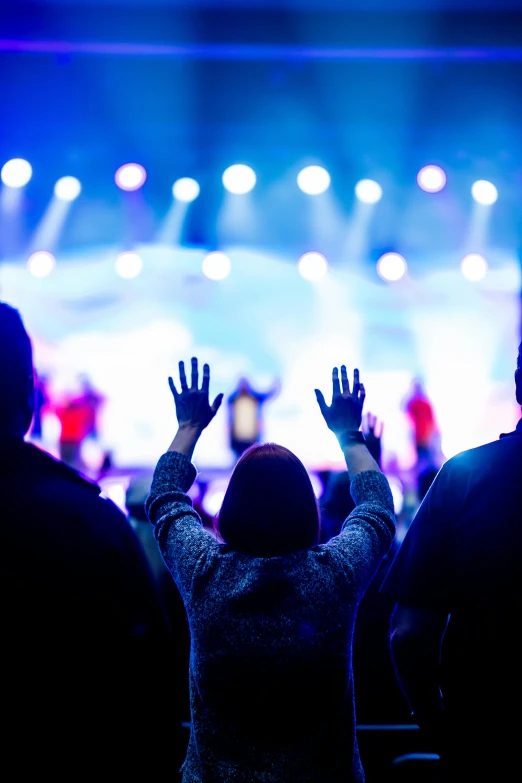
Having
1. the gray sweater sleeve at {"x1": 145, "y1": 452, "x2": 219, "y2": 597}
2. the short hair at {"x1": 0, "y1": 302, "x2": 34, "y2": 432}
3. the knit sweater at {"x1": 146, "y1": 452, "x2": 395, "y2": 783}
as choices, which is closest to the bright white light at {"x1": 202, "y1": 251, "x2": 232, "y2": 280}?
the gray sweater sleeve at {"x1": 145, "y1": 452, "x2": 219, "y2": 597}

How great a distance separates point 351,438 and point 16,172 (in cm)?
439

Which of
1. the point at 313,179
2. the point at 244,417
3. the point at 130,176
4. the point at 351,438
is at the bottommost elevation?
the point at 351,438

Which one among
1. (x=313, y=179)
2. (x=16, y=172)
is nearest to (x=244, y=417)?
(x=313, y=179)

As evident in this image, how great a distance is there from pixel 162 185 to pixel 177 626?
3728 millimetres

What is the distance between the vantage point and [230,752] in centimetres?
90

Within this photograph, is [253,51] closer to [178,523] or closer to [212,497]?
[212,497]

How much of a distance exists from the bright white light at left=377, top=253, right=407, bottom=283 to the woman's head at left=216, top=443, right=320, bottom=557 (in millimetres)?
4529

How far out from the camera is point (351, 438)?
1.24m

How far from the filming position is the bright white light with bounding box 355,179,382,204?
4.80 metres

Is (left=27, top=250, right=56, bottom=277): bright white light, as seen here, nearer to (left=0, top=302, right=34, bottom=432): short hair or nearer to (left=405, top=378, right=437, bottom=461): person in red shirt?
(left=405, top=378, right=437, bottom=461): person in red shirt

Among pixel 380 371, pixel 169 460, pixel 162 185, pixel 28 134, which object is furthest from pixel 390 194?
pixel 169 460

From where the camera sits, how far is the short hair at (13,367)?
36.1 inches

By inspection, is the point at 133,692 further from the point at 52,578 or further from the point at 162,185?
the point at 162,185

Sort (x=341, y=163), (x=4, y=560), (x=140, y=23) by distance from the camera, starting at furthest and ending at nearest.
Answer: (x=341, y=163) → (x=140, y=23) → (x=4, y=560)
